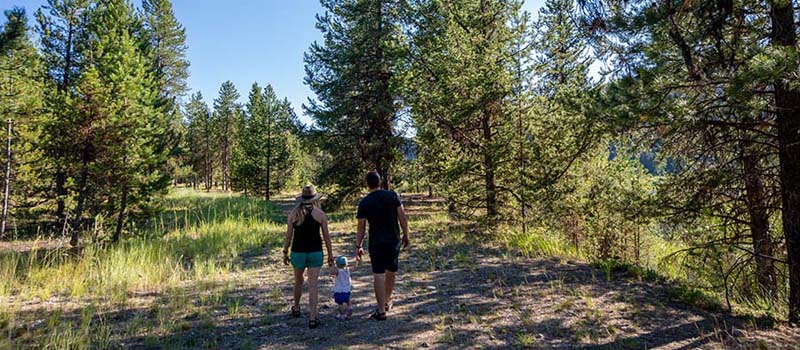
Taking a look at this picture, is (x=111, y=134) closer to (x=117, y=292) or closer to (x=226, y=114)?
(x=117, y=292)

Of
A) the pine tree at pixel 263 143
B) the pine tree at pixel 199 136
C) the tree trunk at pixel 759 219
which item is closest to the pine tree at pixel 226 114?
the pine tree at pixel 199 136

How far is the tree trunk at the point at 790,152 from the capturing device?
4172mm

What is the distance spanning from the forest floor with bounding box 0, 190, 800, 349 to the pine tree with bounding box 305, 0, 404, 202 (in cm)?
918

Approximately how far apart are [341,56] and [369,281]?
11334mm

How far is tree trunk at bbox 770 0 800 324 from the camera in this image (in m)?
4.17

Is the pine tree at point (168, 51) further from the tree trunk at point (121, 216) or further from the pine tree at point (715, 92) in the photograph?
the pine tree at point (715, 92)

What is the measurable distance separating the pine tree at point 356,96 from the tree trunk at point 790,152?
38.2ft

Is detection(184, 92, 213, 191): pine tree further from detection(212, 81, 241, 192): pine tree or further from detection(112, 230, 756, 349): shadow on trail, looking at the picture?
detection(112, 230, 756, 349): shadow on trail

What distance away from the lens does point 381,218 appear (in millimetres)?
4887

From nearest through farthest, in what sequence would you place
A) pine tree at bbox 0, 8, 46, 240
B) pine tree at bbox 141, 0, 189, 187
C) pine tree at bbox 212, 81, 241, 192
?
1. pine tree at bbox 0, 8, 46, 240
2. pine tree at bbox 141, 0, 189, 187
3. pine tree at bbox 212, 81, 241, 192

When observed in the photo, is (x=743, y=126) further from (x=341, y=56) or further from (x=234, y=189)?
(x=234, y=189)

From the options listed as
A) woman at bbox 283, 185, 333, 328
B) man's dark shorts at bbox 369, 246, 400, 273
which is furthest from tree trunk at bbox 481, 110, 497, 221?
woman at bbox 283, 185, 333, 328

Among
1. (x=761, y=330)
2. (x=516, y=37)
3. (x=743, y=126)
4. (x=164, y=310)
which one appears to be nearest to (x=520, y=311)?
(x=761, y=330)

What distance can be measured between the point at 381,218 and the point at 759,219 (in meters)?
5.56
